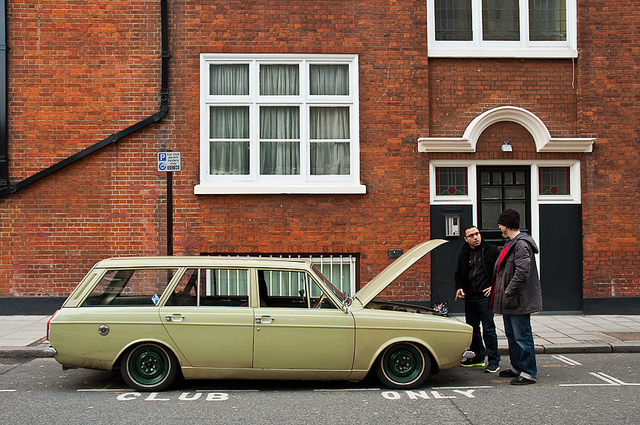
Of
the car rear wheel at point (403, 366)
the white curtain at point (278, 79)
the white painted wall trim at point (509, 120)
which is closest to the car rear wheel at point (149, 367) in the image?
the car rear wheel at point (403, 366)

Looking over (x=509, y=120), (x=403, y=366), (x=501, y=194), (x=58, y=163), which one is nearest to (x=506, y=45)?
(x=509, y=120)

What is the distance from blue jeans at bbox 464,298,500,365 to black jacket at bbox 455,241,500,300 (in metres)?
0.10

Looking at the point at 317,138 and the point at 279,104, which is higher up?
the point at 279,104

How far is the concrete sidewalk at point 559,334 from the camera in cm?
830

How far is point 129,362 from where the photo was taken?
6.19 m

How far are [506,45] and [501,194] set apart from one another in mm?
2797

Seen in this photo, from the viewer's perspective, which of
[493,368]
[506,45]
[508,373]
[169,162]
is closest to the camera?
[508,373]

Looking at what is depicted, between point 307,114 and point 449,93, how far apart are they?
2655mm

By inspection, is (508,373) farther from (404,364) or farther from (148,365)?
(148,365)

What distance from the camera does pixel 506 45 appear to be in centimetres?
1127

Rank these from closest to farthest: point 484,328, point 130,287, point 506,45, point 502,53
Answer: point 130,287
point 484,328
point 502,53
point 506,45

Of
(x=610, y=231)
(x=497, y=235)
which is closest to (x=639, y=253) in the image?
(x=610, y=231)

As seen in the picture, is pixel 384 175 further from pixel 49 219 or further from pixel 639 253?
pixel 49 219

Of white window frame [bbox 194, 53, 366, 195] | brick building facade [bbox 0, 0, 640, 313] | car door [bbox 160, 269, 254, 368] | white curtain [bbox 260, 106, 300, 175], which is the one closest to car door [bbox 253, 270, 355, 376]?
car door [bbox 160, 269, 254, 368]
